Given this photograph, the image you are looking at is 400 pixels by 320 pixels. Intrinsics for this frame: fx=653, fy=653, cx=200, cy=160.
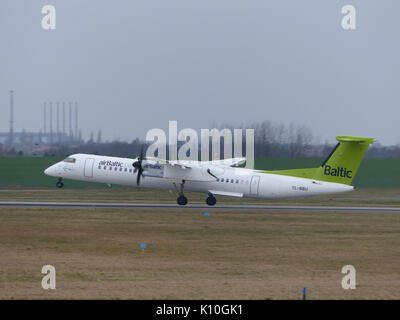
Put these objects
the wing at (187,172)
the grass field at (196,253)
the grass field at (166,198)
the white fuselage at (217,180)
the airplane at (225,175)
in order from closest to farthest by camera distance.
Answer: the grass field at (196,253) → the airplane at (225,175) → the white fuselage at (217,180) → the wing at (187,172) → the grass field at (166,198)

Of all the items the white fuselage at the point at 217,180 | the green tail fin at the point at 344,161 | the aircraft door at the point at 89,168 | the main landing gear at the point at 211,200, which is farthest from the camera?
the aircraft door at the point at 89,168

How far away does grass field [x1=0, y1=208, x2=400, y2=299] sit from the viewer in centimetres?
2009

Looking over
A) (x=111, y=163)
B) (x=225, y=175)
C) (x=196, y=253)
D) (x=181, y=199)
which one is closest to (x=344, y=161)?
(x=225, y=175)

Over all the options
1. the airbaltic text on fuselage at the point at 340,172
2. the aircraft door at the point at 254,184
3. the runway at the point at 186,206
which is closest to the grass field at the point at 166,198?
the runway at the point at 186,206

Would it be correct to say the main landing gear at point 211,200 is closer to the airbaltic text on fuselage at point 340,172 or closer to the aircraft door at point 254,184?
the aircraft door at point 254,184

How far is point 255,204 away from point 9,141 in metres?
82.5

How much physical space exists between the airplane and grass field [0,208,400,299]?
78.1 inches

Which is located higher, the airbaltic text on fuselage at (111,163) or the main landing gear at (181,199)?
the airbaltic text on fuselage at (111,163)

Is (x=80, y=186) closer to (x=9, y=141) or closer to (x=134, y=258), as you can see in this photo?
(x=134, y=258)

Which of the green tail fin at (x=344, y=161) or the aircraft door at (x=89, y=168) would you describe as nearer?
the green tail fin at (x=344, y=161)

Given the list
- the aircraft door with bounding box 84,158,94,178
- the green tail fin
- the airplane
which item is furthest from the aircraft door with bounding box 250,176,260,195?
the aircraft door with bounding box 84,158,94,178

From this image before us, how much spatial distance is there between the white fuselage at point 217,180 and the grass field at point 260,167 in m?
22.3

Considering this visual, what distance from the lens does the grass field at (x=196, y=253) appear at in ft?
65.9
